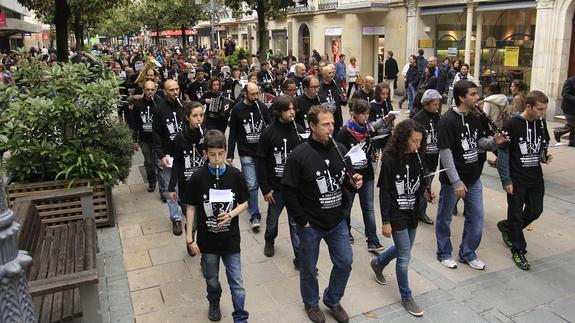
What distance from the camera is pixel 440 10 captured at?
18484 millimetres

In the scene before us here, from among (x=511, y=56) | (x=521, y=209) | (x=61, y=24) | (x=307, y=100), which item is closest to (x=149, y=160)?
(x=307, y=100)

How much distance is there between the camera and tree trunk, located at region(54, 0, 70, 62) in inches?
550

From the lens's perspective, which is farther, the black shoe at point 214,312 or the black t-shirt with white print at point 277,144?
the black t-shirt with white print at point 277,144

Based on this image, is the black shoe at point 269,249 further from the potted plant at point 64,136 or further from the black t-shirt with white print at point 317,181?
the potted plant at point 64,136

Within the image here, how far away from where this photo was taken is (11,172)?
6.63 metres

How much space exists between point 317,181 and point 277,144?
1.50 meters

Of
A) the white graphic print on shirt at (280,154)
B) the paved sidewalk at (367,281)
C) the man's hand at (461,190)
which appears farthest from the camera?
the white graphic print on shirt at (280,154)

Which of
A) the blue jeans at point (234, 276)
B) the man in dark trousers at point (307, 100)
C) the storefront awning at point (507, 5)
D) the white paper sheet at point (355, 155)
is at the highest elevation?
the storefront awning at point (507, 5)

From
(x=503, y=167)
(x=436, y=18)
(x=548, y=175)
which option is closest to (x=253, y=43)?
(x=436, y=18)

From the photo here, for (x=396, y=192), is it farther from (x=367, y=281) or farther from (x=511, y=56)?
(x=511, y=56)

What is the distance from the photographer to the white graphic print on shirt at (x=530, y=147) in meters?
5.38

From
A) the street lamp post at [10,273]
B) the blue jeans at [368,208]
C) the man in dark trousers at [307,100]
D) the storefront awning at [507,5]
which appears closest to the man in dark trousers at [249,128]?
the man in dark trousers at [307,100]

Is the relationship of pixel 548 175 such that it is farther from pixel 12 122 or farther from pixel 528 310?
pixel 12 122

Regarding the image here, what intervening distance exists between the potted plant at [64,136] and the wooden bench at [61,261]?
1.57 feet
